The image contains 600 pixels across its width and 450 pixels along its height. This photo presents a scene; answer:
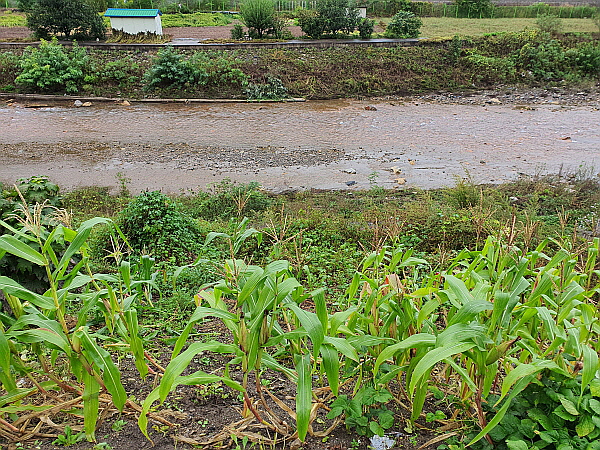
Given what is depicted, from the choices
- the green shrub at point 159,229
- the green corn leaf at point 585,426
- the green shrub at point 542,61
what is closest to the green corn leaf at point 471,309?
the green corn leaf at point 585,426

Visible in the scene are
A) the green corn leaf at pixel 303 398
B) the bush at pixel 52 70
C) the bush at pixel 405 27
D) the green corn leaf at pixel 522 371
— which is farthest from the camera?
the bush at pixel 405 27

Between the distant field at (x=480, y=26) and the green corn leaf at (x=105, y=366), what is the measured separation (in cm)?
1594

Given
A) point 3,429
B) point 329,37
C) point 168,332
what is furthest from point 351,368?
point 329,37

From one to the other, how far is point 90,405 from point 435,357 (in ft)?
4.55

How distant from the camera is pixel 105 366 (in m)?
2.08

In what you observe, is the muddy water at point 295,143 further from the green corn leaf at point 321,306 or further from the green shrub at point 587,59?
the green corn leaf at point 321,306

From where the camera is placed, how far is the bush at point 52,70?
494 inches

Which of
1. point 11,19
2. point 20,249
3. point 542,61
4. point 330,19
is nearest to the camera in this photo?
point 20,249

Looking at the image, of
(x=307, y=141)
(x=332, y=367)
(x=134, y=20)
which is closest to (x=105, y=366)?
(x=332, y=367)

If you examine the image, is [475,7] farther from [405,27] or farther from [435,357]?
[435,357]

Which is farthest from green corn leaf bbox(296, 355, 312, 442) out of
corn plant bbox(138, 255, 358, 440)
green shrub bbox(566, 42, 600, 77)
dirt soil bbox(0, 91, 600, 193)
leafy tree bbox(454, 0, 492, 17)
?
leafy tree bbox(454, 0, 492, 17)

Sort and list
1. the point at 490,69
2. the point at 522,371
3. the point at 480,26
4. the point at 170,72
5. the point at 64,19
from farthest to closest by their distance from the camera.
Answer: the point at 480,26, the point at 64,19, the point at 490,69, the point at 170,72, the point at 522,371

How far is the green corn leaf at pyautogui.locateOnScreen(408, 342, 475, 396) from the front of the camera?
187cm

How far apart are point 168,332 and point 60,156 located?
22.0 ft
